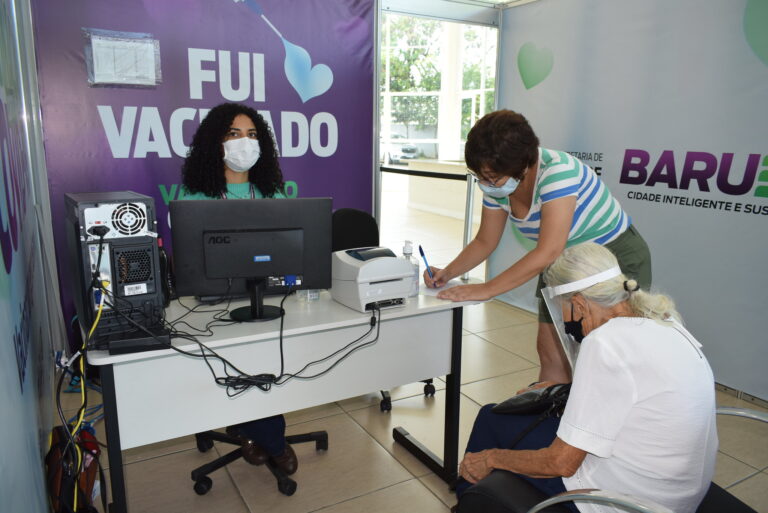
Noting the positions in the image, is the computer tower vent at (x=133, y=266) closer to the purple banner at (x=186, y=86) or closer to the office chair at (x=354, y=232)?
the office chair at (x=354, y=232)

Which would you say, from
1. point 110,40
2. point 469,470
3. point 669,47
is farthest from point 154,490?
point 669,47

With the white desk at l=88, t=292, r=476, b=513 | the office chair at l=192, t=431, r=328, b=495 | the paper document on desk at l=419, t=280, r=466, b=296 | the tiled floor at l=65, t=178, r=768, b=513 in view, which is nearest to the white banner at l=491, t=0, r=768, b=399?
the tiled floor at l=65, t=178, r=768, b=513

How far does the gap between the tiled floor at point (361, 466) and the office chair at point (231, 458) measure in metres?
0.03

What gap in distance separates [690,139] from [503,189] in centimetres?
172

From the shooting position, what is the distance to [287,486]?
212cm

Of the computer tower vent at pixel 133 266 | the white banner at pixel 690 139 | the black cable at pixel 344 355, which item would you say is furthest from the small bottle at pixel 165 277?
the white banner at pixel 690 139

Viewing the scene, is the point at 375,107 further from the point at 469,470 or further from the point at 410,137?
the point at 410,137

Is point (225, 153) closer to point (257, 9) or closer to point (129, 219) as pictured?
point (129, 219)

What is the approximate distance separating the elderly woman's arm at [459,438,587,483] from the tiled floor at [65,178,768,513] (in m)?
0.67

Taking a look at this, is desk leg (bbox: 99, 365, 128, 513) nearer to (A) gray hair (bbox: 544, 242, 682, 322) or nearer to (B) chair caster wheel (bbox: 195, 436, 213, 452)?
(B) chair caster wheel (bbox: 195, 436, 213, 452)

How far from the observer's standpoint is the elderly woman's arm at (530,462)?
126cm

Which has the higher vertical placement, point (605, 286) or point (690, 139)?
point (690, 139)

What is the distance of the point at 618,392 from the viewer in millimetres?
1166

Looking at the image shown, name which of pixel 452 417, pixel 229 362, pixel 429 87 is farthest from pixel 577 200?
pixel 429 87
